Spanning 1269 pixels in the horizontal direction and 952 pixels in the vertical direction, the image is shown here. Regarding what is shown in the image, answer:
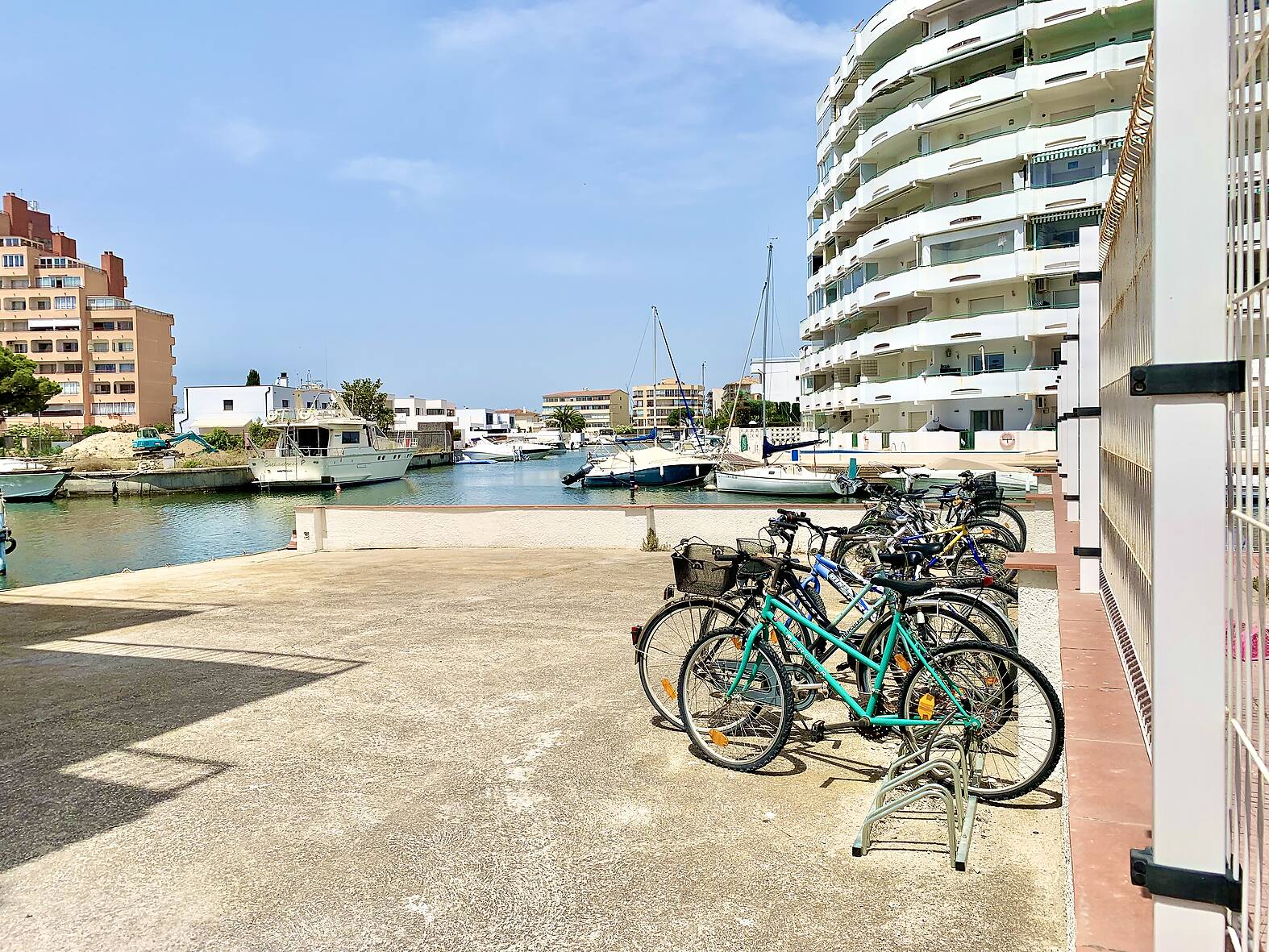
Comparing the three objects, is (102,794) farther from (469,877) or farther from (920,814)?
(920,814)

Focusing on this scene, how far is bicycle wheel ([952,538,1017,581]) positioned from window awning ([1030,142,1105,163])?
28.1m

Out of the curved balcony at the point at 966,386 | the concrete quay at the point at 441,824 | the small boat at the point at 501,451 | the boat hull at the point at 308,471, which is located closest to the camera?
the concrete quay at the point at 441,824

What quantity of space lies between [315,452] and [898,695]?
58.9 metres

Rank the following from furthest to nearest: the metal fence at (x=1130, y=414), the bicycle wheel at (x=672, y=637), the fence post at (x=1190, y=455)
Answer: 1. the bicycle wheel at (x=672, y=637)
2. the metal fence at (x=1130, y=414)
3. the fence post at (x=1190, y=455)

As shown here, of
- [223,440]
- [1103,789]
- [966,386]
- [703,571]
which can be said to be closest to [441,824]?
[703,571]

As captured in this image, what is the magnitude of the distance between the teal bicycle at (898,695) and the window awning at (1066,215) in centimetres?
3224

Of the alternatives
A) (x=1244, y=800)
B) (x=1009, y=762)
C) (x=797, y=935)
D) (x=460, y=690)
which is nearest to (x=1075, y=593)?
(x=1009, y=762)

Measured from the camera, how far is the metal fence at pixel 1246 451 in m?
1.50

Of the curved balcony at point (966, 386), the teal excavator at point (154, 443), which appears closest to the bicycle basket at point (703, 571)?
the curved balcony at point (966, 386)

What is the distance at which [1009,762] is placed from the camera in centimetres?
411

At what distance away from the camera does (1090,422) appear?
16.1 feet

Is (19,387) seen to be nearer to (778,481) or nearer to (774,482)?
(774,482)

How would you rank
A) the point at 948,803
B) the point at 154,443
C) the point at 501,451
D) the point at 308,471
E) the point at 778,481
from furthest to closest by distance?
the point at 501,451 < the point at 154,443 < the point at 308,471 < the point at 778,481 < the point at 948,803

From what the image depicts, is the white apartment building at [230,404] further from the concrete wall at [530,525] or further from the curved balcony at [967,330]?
the concrete wall at [530,525]
